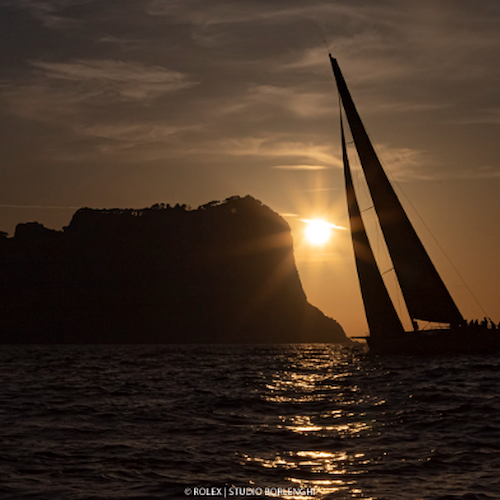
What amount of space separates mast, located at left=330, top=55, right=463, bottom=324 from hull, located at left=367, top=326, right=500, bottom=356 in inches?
59.8

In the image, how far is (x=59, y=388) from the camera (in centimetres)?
2508

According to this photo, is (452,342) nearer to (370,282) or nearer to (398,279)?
(398,279)

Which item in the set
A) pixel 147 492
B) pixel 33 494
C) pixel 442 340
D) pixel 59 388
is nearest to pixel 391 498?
pixel 147 492

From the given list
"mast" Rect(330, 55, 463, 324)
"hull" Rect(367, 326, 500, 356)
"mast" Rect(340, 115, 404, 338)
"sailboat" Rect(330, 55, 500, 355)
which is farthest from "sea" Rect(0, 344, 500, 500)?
"mast" Rect(340, 115, 404, 338)

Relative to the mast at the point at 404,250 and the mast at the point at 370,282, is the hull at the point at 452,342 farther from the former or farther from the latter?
the mast at the point at 370,282

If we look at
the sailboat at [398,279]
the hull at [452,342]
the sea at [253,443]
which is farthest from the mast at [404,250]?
the sea at [253,443]

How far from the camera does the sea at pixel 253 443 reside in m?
9.91

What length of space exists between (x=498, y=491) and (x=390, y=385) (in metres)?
15.2

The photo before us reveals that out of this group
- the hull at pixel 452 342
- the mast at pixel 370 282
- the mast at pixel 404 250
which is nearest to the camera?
the hull at pixel 452 342

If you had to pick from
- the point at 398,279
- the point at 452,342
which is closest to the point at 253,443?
the point at 452,342

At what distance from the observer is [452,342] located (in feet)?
126

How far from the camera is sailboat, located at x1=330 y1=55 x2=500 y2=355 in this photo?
39062mm

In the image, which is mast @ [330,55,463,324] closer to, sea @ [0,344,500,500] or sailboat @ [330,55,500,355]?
sailboat @ [330,55,500,355]

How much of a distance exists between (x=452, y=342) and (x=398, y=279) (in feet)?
15.4
